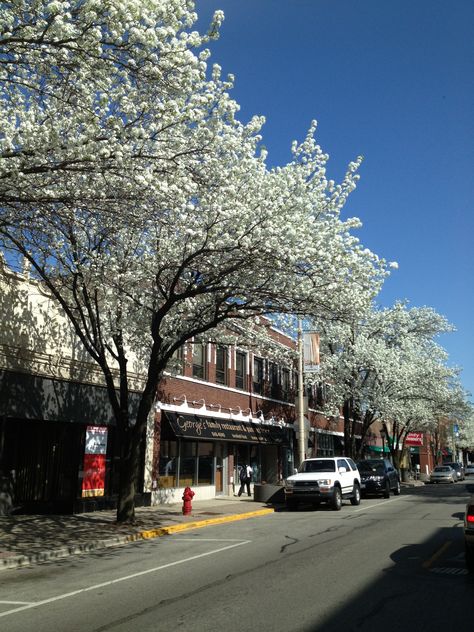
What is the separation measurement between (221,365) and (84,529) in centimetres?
1402

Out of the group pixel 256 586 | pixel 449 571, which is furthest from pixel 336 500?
pixel 256 586

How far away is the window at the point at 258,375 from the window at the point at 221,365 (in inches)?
139

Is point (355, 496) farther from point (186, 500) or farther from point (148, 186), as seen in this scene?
point (148, 186)

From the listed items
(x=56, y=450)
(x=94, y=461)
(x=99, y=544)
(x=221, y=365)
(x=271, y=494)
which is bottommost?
(x=99, y=544)

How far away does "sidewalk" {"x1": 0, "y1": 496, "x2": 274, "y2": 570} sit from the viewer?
1148 cm

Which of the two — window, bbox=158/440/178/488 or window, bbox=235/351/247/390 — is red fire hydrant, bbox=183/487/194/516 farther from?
window, bbox=235/351/247/390

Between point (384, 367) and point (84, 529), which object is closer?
point (84, 529)

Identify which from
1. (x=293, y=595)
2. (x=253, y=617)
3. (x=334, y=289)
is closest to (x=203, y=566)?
(x=293, y=595)

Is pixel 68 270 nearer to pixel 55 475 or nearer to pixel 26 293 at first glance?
pixel 26 293

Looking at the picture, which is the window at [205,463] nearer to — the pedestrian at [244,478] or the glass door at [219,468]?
the glass door at [219,468]

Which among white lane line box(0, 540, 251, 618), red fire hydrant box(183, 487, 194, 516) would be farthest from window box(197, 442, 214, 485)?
white lane line box(0, 540, 251, 618)

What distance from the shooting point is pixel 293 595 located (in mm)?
7348

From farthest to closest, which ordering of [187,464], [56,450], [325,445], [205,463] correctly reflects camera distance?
1. [325,445]
2. [205,463]
3. [187,464]
4. [56,450]

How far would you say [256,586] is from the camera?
7969mm
